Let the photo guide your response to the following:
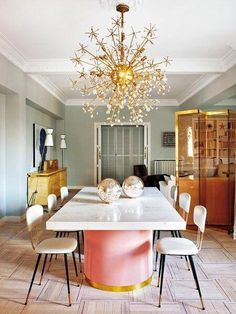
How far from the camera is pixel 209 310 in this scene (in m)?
2.27

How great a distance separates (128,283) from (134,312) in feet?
1.01

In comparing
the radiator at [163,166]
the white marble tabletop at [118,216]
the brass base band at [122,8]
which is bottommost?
the white marble tabletop at [118,216]

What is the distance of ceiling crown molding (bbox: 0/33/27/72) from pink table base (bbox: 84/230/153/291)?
2983mm

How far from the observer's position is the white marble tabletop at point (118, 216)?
213 cm

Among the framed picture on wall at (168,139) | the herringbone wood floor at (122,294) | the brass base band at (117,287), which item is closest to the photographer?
the herringbone wood floor at (122,294)

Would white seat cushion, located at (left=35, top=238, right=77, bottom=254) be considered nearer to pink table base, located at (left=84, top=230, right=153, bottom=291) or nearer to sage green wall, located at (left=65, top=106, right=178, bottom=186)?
pink table base, located at (left=84, top=230, right=153, bottom=291)

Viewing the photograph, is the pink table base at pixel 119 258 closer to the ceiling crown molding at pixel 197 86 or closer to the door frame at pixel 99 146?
the ceiling crown molding at pixel 197 86

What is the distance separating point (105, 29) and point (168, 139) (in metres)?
5.55

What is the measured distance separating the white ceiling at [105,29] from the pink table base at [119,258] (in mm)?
2373

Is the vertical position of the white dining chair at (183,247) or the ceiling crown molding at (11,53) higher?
the ceiling crown molding at (11,53)

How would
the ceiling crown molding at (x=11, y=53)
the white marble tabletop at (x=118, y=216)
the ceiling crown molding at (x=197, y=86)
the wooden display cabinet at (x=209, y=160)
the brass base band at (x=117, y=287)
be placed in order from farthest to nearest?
the ceiling crown molding at (x=197, y=86) → the wooden display cabinet at (x=209, y=160) → the ceiling crown molding at (x=11, y=53) → the brass base band at (x=117, y=287) → the white marble tabletop at (x=118, y=216)

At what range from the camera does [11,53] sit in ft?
14.0

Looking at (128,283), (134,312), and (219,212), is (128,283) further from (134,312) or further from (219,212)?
(219,212)

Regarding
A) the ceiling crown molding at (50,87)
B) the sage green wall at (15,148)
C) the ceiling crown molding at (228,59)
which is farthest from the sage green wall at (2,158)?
the ceiling crown molding at (228,59)
